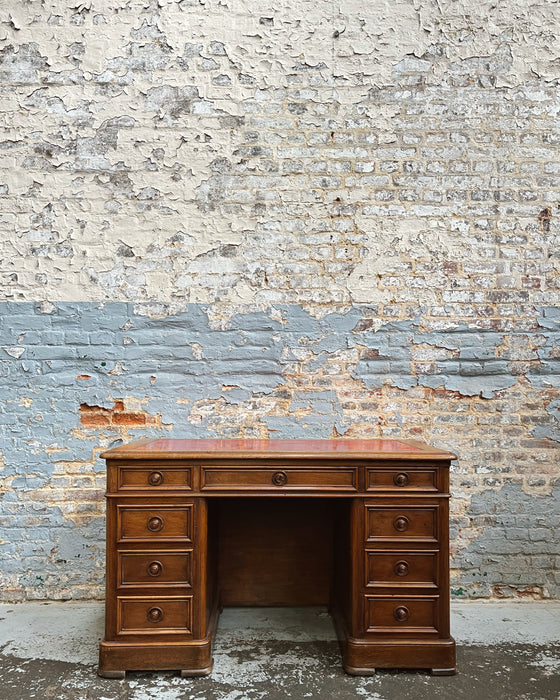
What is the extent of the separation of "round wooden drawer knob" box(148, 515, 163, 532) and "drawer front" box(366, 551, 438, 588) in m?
0.91

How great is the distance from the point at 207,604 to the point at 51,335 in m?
1.75

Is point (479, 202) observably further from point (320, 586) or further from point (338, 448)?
point (320, 586)

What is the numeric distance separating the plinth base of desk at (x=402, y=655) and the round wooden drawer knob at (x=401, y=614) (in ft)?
0.29

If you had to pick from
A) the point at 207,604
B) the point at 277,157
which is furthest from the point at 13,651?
the point at 277,157

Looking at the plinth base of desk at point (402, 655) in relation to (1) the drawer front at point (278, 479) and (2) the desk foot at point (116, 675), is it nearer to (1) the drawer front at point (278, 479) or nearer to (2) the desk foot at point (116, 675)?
(1) the drawer front at point (278, 479)

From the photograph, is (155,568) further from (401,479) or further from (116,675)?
(401,479)

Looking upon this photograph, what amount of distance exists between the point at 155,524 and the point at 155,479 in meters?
0.19

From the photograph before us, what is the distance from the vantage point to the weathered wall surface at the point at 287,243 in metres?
3.38

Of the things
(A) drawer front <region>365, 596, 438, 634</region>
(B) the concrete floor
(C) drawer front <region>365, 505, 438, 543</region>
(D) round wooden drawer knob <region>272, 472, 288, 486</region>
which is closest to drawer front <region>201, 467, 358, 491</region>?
(D) round wooden drawer knob <region>272, 472, 288, 486</region>

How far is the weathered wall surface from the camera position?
3377mm

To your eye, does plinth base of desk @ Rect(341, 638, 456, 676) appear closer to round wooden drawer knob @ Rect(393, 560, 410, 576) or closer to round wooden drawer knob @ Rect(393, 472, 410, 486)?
round wooden drawer knob @ Rect(393, 560, 410, 576)

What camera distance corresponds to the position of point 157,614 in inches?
98.3

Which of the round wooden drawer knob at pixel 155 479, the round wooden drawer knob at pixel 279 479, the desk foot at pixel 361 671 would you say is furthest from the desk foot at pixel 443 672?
the round wooden drawer knob at pixel 155 479

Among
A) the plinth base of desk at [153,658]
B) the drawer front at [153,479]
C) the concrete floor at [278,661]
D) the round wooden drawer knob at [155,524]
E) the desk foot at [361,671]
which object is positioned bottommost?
the concrete floor at [278,661]
